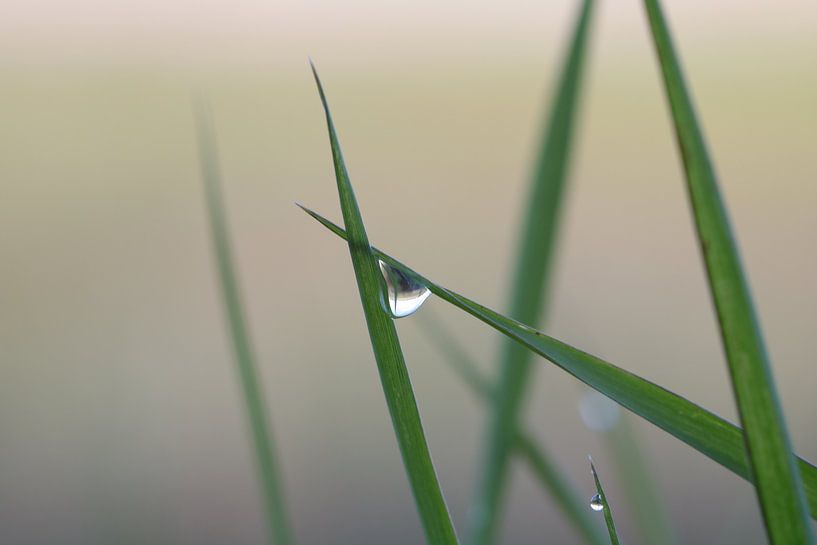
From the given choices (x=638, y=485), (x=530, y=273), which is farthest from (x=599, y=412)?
(x=530, y=273)

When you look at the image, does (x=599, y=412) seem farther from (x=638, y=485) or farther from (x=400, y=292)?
(x=400, y=292)

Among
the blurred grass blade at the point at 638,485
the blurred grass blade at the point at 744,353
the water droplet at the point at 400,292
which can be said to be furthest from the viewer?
the blurred grass blade at the point at 638,485

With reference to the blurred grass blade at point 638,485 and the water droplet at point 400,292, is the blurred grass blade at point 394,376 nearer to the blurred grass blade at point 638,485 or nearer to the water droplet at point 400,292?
the water droplet at point 400,292

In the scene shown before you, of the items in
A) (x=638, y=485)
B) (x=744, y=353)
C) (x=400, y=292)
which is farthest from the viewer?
(x=638, y=485)

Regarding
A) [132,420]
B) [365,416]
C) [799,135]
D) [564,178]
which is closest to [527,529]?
[365,416]

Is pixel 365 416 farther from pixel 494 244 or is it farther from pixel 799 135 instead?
pixel 799 135

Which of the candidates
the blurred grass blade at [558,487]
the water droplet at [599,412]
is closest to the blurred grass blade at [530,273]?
the blurred grass blade at [558,487]
